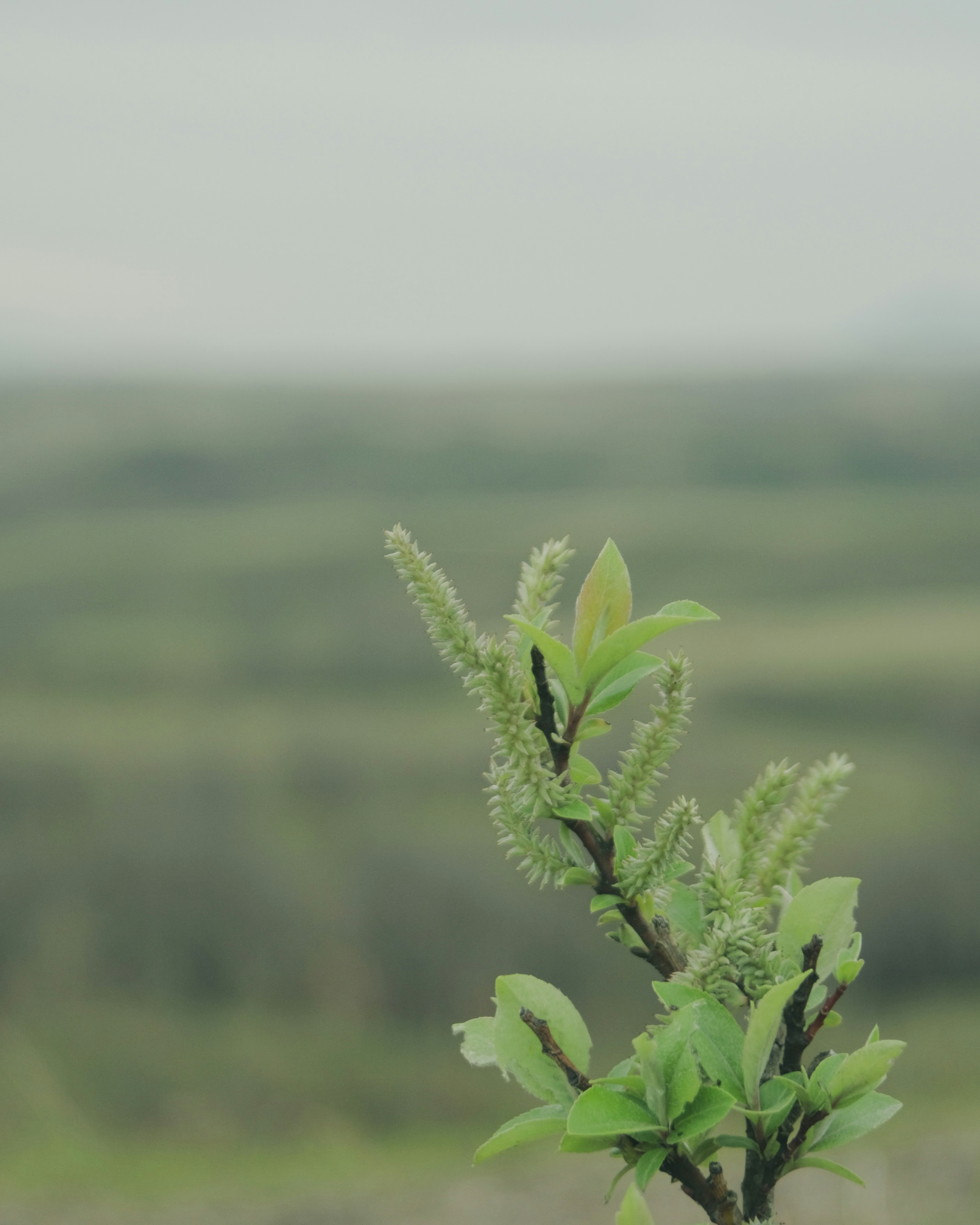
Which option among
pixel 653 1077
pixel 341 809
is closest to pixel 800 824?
pixel 653 1077

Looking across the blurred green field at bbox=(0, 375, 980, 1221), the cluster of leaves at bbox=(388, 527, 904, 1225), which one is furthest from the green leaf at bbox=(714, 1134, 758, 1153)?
the blurred green field at bbox=(0, 375, 980, 1221)

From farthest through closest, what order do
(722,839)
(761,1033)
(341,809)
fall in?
1. (341,809)
2. (722,839)
3. (761,1033)

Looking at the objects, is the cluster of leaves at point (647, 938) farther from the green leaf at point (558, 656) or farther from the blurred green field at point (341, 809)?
the blurred green field at point (341, 809)

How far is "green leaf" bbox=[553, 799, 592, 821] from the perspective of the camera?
1.20ft

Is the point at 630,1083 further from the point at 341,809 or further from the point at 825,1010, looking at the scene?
the point at 341,809

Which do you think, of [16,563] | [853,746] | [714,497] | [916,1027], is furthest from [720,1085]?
[714,497]

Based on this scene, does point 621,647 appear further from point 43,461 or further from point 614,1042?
point 43,461

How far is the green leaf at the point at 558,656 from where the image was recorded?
1.18 feet

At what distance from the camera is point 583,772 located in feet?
1.31

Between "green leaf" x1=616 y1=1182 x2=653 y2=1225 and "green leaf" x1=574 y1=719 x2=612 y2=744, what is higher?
"green leaf" x1=574 y1=719 x2=612 y2=744

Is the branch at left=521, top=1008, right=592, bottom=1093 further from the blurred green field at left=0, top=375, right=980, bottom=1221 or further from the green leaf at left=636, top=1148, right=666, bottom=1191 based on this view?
the blurred green field at left=0, top=375, right=980, bottom=1221

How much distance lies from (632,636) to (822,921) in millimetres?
127

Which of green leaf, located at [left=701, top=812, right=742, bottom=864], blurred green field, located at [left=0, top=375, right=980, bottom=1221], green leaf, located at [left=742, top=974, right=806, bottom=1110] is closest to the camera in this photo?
green leaf, located at [left=742, top=974, right=806, bottom=1110]

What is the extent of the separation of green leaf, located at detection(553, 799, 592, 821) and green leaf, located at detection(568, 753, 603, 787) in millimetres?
23
